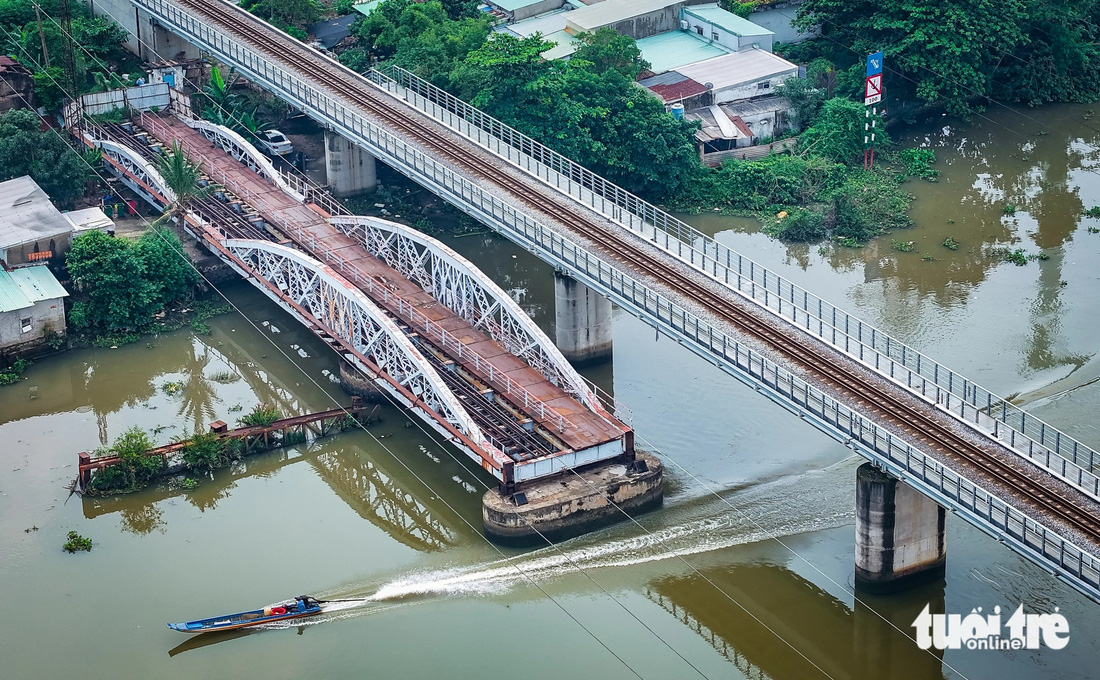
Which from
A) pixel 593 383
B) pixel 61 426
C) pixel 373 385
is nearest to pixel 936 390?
pixel 593 383

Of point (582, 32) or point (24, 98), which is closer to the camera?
point (24, 98)

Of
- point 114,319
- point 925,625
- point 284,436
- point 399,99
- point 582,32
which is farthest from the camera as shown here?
point 582,32

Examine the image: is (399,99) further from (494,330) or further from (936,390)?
(936,390)

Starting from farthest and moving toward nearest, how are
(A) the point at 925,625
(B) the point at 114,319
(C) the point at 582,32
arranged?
(C) the point at 582,32, (B) the point at 114,319, (A) the point at 925,625

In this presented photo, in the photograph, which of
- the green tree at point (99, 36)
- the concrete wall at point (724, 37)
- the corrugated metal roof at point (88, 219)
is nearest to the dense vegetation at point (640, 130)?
the concrete wall at point (724, 37)

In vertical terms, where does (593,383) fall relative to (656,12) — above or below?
below

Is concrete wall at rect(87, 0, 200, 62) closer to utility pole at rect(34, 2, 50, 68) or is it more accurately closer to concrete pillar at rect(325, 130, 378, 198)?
utility pole at rect(34, 2, 50, 68)
